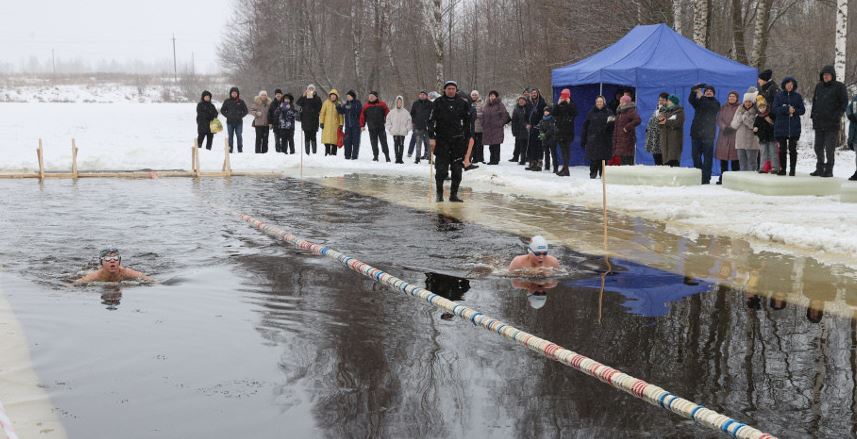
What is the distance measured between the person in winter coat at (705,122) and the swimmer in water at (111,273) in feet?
40.3

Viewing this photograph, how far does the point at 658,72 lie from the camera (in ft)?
Answer: 71.4

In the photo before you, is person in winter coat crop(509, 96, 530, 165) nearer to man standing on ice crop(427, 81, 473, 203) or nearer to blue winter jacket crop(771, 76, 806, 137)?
blue winter jacket crop(771, 76, 806, 137)

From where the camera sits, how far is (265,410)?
5.89 meters

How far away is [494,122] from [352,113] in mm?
3996

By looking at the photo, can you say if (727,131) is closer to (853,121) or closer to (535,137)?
(853,121)

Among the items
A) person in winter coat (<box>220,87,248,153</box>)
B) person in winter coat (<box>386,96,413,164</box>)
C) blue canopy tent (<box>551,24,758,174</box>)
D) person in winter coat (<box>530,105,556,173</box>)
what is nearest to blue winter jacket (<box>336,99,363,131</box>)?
person in winter coat (<box>386,96,413,164</box>)

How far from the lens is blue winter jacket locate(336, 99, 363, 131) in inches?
1057

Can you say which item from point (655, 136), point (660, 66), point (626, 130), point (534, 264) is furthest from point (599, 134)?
point (534, 264)

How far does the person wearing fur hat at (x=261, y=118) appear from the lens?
1107 inches

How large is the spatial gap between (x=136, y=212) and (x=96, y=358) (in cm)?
925

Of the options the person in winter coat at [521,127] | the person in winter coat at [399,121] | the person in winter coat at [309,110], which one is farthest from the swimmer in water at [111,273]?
the person in winter coat at [309,110]

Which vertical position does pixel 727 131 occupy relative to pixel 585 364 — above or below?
above

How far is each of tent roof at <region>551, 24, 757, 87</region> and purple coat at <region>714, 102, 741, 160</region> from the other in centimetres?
223

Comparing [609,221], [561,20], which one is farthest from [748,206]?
[561,20]
